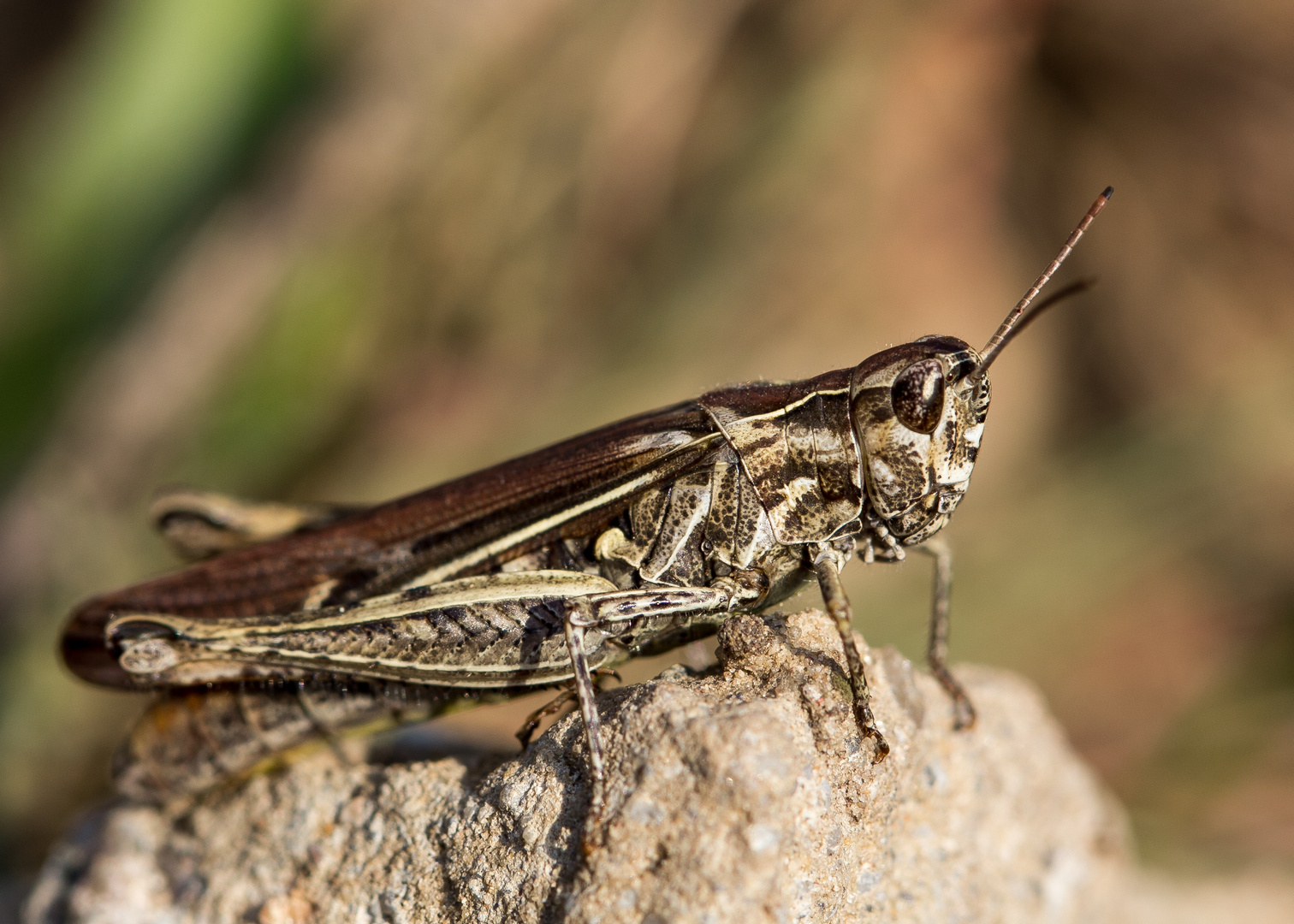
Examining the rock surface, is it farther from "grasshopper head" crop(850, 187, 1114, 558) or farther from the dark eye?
the dark eye

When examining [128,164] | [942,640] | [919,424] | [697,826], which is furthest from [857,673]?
[128,164]

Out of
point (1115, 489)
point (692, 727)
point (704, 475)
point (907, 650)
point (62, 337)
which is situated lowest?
point (692, 727)

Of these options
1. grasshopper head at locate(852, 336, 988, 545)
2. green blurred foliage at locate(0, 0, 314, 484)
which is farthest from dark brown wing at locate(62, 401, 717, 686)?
green blurred foliage at locate(0, 0, 314, 484)

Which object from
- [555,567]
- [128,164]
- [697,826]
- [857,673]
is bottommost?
[697,826]

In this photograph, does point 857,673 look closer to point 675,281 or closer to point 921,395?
point 921,395

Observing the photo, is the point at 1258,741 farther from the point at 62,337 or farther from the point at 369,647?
the point at 62,337

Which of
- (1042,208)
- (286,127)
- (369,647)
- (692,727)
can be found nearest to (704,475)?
(692,727)
